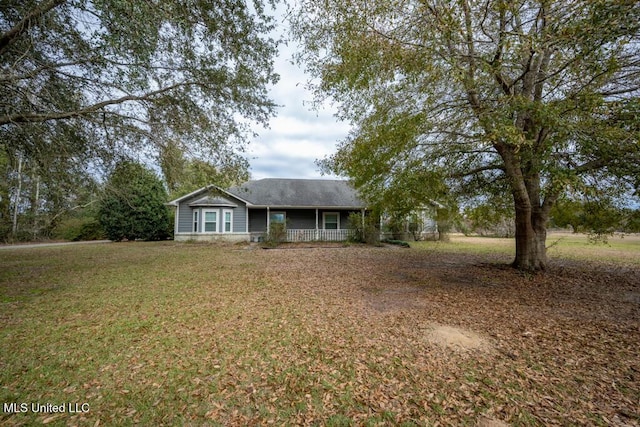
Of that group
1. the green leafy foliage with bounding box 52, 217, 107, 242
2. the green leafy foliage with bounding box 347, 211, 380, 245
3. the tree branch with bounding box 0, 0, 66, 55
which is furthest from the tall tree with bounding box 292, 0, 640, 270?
the green leafy foliage with bounding box 52, 217, 107, 242

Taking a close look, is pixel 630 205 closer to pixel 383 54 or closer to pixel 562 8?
pixel 562 8

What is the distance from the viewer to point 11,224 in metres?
20.8

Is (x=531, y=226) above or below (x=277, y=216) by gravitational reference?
below

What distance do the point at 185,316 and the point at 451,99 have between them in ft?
27.7

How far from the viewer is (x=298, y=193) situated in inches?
842

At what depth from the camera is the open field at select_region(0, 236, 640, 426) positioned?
2.70 m

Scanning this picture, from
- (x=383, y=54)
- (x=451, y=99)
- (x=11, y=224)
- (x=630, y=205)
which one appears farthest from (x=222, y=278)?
(x=11, y=224)

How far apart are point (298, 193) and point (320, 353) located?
1802cm

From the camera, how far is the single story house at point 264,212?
1866 centimetres

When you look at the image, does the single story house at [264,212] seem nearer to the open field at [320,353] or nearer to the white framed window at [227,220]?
the white framed window at [227,220]

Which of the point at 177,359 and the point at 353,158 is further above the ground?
the point at 353,158

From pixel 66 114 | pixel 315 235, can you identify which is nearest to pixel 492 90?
pixel 66 114

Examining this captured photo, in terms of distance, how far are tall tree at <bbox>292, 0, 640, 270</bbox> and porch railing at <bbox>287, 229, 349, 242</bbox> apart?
36.8 ft

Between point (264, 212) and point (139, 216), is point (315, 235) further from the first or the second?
point (139, 216)
